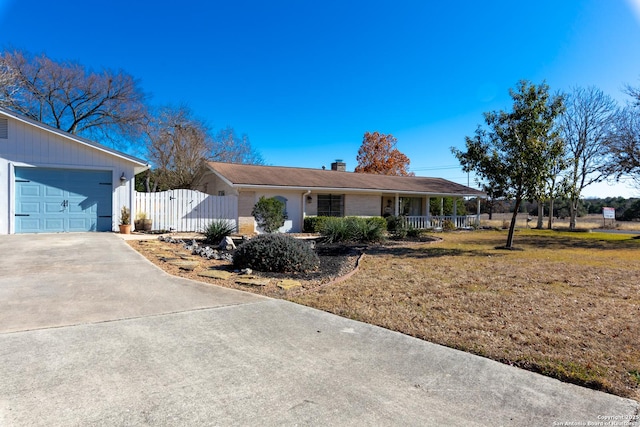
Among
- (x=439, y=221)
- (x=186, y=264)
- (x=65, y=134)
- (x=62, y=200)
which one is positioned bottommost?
(x=186, y=264)

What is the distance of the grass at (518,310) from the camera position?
12.5 ft

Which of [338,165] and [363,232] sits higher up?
[338,165]

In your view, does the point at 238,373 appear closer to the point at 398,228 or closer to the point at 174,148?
the point at 398,228

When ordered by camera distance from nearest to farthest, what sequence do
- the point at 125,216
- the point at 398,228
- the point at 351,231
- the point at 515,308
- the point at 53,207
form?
the point at 515,308 < the point at 53,207 < the point at 125,216 < the point at 351,231 < the point at 398,228

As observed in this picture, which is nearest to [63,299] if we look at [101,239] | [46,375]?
[46,375]

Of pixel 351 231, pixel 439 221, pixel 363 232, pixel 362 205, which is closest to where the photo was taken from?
pixel 351 231

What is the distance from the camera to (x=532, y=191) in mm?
13438

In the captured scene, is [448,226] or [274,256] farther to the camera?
[448,226]

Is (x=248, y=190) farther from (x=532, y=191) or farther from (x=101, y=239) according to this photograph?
(x=532, y=191)

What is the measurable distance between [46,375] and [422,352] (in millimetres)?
3407

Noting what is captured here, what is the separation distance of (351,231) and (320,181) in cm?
809

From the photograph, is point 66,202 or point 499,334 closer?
point 499,334

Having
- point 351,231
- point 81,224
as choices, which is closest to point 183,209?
point 81,224

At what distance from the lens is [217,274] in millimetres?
7363
